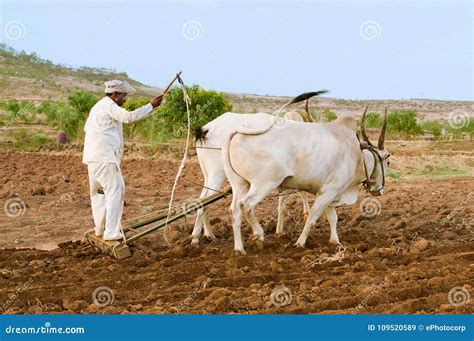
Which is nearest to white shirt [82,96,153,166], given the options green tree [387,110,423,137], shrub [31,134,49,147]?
shrub [31,134,49,147]

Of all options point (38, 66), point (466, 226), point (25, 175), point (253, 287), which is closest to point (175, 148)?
point (25, 175)

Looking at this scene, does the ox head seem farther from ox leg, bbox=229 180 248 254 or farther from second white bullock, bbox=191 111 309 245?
ox leg, bbox=229 180 248 254

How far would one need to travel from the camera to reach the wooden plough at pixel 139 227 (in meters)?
7.31

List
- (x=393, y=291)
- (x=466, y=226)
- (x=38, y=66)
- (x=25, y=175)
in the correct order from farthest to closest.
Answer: (x=38, y=66) < (x=25, y=175) < (x=466, y=226) < (x=393, y=291)

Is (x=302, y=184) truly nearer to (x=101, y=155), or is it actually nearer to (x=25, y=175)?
(x=101, y=155)

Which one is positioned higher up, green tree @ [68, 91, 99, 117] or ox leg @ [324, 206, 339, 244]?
green tree @ [68, 91, 99, 117]

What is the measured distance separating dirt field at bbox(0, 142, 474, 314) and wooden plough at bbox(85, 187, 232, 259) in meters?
0.12

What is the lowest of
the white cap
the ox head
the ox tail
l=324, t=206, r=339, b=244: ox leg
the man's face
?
l=324, t=206, r=339, b=244: ox leg

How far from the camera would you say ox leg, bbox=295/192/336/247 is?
7785 millimetres

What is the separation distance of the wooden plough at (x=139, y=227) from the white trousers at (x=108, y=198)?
0.12 meters

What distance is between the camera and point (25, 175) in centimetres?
1531

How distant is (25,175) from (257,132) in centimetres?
921

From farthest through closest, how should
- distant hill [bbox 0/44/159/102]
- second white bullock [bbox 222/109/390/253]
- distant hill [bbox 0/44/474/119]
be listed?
distant hill [bbox 0/44/474/119]
distant hill [bbox 0/44/159/102]
second white bullock [bbox 222/109/390/253]

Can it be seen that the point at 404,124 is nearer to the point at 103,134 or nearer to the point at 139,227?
the point at 139,227
